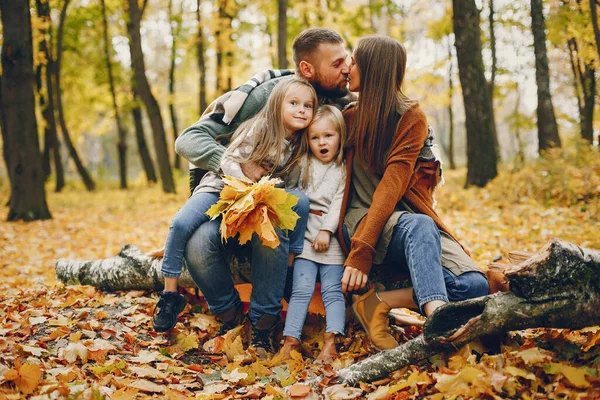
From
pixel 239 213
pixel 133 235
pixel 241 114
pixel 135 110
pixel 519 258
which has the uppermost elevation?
pixel 135 110

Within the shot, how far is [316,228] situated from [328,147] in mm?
554

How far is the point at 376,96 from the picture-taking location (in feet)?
10.0

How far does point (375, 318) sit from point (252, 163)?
1.25 meters

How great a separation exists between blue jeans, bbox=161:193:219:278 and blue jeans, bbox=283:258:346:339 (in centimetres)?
68

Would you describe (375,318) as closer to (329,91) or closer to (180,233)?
(180,233)

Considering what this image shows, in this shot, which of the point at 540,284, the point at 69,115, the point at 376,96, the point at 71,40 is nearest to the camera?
the point at 540,284

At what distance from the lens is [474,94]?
867 centimetres

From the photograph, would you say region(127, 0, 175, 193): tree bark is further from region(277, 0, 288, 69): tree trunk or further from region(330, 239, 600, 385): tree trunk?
region(330, 239, 600, 385): tree trunk

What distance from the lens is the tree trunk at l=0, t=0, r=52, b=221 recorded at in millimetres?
8273

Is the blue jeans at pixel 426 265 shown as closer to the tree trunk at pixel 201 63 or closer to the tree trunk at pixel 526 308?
the tree trunk at pixel 526 308

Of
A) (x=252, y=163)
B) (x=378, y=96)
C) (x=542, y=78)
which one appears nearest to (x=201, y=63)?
(x=542, y=78)

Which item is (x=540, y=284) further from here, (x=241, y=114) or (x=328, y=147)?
(x=241, y=114)

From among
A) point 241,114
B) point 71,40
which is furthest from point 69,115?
point 241,114

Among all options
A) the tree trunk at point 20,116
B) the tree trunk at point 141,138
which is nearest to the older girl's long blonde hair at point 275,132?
the tree trunk at point 20,116
